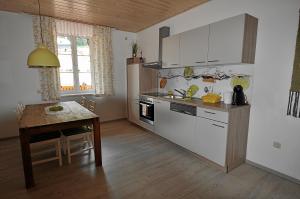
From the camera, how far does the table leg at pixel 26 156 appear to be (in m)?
1.97

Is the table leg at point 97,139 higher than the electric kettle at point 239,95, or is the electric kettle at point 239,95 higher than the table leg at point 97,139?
the electric kettle at point 239,95

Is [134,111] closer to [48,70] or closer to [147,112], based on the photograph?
[147,112]

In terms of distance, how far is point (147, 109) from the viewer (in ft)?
12.7

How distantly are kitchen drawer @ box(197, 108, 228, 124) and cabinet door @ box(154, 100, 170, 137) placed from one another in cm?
78

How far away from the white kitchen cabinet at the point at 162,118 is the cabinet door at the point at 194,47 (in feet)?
2.88

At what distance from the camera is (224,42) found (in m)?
2.45

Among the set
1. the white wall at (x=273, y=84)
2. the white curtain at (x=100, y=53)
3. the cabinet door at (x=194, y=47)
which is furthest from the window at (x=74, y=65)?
the white wall at (x=273, y=84)

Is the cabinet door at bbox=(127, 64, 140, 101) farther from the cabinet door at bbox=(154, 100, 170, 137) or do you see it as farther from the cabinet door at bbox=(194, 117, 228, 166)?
the cabinet door at bbox=(194, 117, 228, 166)

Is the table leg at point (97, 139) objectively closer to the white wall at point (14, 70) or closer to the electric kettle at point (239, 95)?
the electric kettle at point (239, 95)

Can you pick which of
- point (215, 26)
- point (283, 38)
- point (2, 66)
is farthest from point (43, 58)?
point (283, 38)

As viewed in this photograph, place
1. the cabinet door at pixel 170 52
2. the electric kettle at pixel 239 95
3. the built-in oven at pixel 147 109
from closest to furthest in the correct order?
the electric kettle at pixel 239 95
the cabinet door at pixel 170 52
the built-in oven at pixel 147 109

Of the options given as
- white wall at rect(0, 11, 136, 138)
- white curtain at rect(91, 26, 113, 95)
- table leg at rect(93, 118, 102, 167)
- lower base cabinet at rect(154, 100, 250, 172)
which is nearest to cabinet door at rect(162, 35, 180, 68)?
lower base cabinet at rect(154, 100, 250, 172)

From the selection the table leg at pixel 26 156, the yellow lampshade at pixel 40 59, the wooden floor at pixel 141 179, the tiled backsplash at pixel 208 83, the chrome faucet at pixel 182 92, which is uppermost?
the yellow lampshade at pixel 40 59

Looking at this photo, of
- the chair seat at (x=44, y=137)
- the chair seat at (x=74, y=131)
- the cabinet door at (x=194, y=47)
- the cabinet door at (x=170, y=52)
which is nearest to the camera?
the chair seat at (x=44, y=137)
